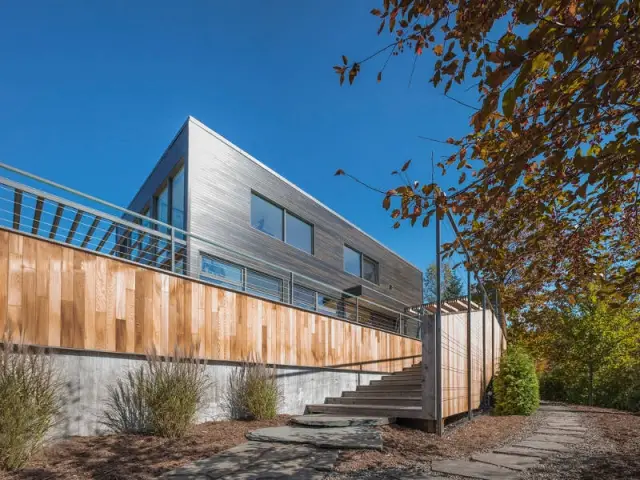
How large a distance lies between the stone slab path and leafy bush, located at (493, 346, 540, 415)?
5.77ft

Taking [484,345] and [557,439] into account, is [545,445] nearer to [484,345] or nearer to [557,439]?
[557,439]

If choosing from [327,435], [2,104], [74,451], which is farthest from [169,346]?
[2,104]

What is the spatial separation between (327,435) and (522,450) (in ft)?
6.78

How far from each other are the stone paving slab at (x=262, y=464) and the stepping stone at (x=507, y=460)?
140 centimetres

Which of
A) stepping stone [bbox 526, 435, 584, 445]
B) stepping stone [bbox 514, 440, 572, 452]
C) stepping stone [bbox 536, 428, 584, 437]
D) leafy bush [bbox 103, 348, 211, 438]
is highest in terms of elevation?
leafy bush [bbox 103, 348, 211, 438]

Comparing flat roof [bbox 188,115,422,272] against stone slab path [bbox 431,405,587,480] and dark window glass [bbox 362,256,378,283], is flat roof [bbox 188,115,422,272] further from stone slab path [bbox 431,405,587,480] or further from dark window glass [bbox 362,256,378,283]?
stone slab path [bbox 431,405,587,480]

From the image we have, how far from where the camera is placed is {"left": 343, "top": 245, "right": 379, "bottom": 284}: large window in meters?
16.2

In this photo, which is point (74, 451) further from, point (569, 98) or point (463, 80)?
point (569, 98)

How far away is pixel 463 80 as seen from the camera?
11.3ft

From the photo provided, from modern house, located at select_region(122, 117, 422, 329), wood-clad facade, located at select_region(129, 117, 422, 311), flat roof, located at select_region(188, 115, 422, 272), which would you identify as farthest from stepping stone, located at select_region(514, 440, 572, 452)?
flat roof, located at select_region(188, 115, 422, 272)

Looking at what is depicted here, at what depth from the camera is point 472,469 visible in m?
4.18

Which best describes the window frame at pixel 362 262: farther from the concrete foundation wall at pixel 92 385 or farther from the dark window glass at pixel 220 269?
the concrete foundation wall at pixel 92 385

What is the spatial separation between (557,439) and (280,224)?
27.6 ft

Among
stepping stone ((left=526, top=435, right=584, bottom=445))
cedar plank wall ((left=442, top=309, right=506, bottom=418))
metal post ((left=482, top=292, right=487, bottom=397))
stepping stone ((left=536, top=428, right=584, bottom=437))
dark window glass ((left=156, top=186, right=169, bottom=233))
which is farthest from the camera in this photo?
dark window glass ((left=156, top=186, right=169, bottom=233))
